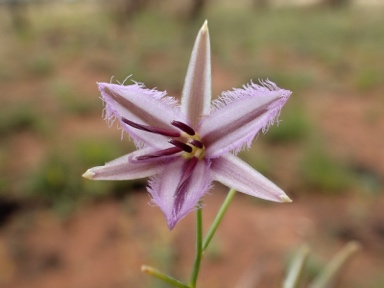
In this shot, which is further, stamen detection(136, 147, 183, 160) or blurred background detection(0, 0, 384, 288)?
blurred background detection(0, 0, 384, 288)

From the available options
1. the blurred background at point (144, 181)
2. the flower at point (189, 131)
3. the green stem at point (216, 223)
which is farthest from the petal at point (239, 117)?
the blurred background at point (144, 181)

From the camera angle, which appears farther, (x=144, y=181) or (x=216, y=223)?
(x=144, y=181)

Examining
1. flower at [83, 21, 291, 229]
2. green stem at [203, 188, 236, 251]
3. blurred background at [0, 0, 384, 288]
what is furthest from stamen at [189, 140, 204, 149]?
blurred background at [0, 0, 384, 288]

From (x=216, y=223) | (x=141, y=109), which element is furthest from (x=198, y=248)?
(x=141, y=109)

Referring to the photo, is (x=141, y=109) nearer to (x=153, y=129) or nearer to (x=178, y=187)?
(x=153, y=129)

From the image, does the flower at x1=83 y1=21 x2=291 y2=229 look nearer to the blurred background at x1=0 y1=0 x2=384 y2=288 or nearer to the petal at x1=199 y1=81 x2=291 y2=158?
the petal at x1=199 y1=81 x2=291 y2=158

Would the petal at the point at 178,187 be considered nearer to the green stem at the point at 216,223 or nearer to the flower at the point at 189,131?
the flower at the point at 189,131

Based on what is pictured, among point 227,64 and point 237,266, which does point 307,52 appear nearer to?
point 227,64
